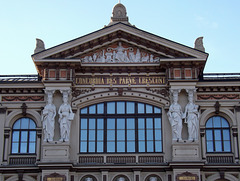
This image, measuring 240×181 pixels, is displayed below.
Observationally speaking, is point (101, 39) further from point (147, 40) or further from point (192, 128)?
point (192, 128)

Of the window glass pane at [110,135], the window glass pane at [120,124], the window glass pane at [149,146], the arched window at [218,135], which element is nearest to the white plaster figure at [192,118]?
the arched window at [218,135]

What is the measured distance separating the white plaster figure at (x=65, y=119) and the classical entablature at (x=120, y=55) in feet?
7.54

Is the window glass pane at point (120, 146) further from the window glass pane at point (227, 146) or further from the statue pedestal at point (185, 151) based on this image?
the window glass pane at point (227, 146)

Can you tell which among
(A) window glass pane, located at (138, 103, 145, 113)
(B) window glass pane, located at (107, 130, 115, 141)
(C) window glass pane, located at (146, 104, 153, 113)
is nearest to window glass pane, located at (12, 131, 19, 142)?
(B) window glass pane, located at (107, 130, 115, 141)

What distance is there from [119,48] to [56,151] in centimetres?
892

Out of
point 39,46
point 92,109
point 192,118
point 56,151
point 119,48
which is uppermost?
point 39,46

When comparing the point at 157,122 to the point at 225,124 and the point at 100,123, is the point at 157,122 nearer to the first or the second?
the point at 100,123

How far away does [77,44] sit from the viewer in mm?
37156

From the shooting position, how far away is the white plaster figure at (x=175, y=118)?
116 ft

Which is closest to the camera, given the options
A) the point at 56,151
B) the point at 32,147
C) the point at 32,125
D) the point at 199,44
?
the point at 56,151

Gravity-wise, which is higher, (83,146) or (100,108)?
(100,108)

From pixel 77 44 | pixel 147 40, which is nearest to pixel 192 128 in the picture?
pixel 147 40

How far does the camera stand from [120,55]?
37.7m

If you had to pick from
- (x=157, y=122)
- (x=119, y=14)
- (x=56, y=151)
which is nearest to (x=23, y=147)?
(x=56, y=151)
